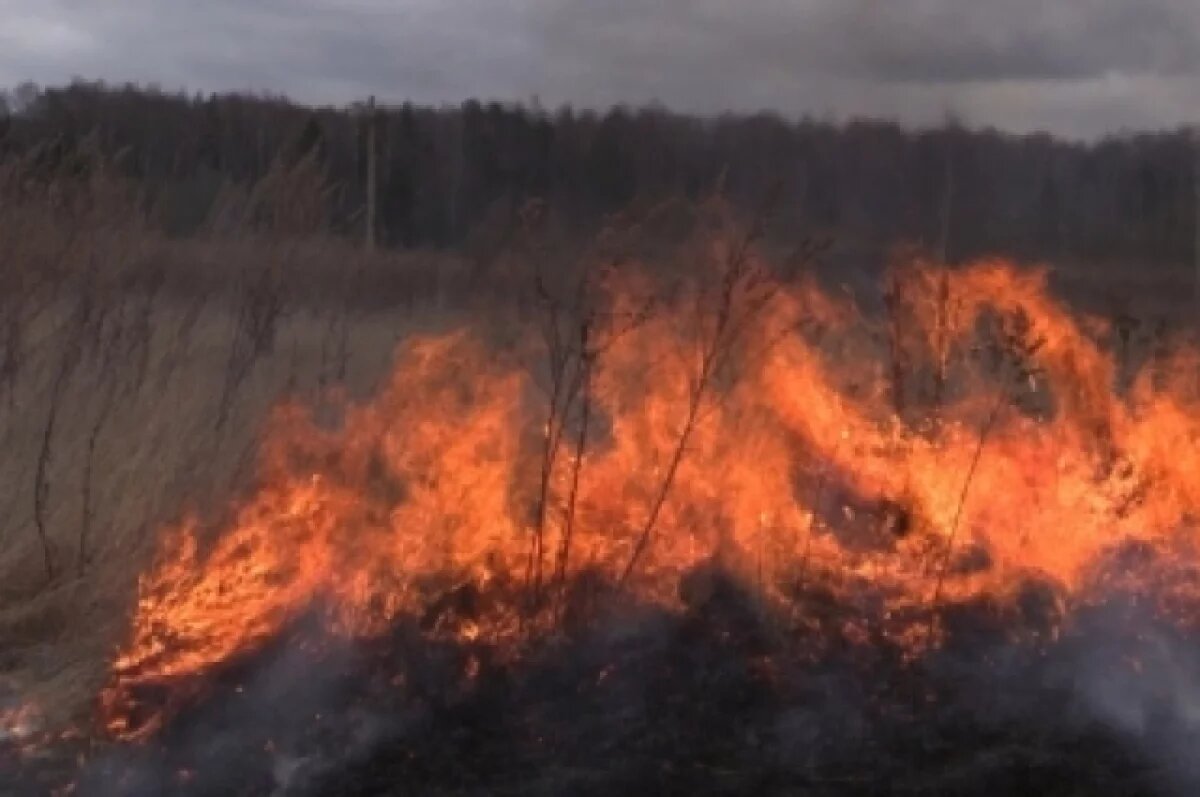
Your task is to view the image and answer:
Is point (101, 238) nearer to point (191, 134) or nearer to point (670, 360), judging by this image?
point (670, 360)

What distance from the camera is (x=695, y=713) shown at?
5.16 metres

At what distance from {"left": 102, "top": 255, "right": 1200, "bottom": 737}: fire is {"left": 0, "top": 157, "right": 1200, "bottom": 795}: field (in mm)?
16

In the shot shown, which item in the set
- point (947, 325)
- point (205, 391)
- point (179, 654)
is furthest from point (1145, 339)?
point (179, 654)

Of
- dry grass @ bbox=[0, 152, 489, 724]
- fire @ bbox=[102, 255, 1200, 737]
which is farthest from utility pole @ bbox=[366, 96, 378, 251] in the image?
fire @ bbox=[102, 255, 1200, 737]

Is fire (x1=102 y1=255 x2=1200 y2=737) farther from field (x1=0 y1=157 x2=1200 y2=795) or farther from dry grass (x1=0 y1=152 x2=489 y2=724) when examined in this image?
dry grass (x1=0 y1=152 x2=489 y2=724)

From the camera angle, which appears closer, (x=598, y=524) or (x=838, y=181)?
(x=598, y=524)

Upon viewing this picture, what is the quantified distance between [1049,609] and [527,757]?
7.16ft

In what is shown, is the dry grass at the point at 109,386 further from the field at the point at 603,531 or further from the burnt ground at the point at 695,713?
the burnt ground at the point at 695,713

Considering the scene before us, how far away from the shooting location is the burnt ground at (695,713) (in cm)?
471

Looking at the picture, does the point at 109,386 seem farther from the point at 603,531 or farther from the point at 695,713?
the point at 695,713

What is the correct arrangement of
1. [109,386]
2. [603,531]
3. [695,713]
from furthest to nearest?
[109,386] < [603,531] < [695,713]

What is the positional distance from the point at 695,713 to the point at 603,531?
1070 millimetres

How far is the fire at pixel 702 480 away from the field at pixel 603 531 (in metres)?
0.02

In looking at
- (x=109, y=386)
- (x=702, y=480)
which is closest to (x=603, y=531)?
(x=702, y=480)
